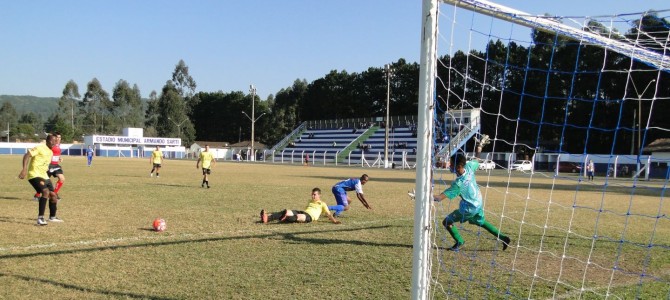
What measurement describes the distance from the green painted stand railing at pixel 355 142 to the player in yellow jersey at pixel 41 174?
2009 inches

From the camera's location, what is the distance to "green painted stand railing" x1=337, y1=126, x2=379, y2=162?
201ft

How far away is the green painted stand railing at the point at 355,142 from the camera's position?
61.3m

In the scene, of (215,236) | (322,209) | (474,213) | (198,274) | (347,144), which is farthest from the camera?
(347,144)

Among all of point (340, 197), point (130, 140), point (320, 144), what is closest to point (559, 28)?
point (340, 197)

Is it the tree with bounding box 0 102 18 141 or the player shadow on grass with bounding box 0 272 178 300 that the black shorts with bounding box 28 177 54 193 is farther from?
the tree with bounding box 0 102 18 141

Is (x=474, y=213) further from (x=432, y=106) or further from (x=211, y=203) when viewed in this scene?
(x=211, y=203)

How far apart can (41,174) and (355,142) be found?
5608 cm

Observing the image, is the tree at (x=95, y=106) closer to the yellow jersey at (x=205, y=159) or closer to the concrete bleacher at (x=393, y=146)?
the concrete bleacher at (x=393, y=146)

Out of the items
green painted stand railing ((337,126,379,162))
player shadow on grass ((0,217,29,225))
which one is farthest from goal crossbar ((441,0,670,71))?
green painted stand railing ((337,126,379,162))

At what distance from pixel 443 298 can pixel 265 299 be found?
73.7 inches

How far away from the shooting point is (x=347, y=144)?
6538cm

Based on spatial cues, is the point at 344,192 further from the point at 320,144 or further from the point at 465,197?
the point at 320,144

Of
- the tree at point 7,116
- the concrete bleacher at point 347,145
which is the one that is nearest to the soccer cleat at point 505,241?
the concrete bleacher at point 347,145

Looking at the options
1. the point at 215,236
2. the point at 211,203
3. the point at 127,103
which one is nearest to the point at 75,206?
the point at 211,203
